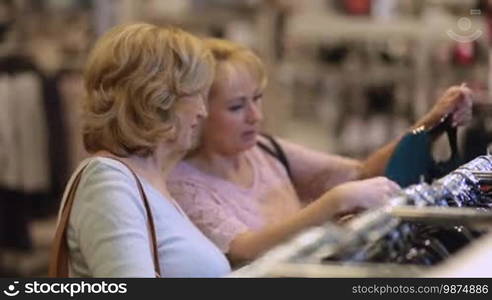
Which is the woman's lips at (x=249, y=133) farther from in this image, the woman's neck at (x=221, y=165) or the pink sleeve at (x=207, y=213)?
the pink sleeve at (x=207, y=213)

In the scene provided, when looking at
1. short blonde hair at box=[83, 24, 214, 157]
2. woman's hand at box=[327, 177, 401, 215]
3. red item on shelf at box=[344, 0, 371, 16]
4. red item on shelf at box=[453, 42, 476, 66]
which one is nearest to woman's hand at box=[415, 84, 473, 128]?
woman's hand at box=[327, 177, 401, 215]

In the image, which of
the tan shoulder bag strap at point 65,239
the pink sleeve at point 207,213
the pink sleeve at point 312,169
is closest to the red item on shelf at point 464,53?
the pink sleeve at point 312,169

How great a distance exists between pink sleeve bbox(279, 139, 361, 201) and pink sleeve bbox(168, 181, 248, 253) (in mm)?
304

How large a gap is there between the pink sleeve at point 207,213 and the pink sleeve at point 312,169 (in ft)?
1.00

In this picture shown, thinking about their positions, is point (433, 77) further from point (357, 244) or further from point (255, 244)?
point (357, 244)

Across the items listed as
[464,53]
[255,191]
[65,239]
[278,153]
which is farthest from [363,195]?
[464,53]

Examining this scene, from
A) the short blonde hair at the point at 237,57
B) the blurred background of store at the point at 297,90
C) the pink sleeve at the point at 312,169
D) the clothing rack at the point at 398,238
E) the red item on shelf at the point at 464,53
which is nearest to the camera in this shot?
the clothing rack at the point at 398,238

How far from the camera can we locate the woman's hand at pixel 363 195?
71.4 inches

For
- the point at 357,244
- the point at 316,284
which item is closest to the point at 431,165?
the point at 357,244

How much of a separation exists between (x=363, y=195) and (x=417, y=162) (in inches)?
18.7

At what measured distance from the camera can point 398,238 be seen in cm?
163

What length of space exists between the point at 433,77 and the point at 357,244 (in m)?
3.45

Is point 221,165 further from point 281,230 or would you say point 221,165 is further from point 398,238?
point 398,238

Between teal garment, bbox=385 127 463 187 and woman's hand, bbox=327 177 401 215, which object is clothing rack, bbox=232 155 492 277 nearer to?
woman's hand, bbox=327 177 401 215
